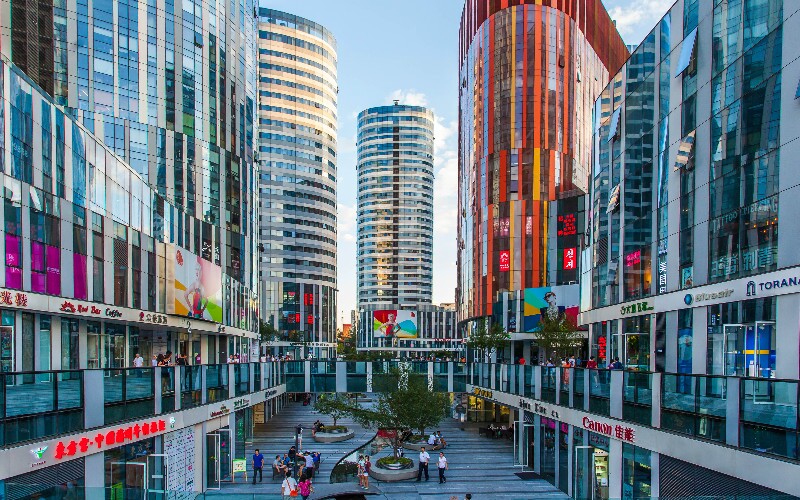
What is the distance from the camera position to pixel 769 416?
49.6 feet

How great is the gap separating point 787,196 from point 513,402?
21.5 metres

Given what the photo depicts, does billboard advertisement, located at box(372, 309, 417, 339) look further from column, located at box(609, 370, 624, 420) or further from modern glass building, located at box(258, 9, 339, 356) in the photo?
column, located at box(609, 370, 624, 420)

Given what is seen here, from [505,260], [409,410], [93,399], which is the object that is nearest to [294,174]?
[505,260]

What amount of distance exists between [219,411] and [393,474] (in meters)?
9.65

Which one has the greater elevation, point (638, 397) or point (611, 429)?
point (638, 397)

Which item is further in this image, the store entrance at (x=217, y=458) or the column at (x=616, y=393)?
the store entrance at (x=217, y=458)

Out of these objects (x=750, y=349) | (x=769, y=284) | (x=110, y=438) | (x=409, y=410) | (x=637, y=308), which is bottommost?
(x=409, y=410)

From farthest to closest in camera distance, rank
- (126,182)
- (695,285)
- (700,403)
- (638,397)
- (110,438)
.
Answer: (126,182) → (695,285) → (638,397) → (110,438) → (700,403)

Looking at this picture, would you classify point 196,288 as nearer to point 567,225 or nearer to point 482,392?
point 482,392

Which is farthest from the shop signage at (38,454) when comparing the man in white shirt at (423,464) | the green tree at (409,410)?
the green tree at (409,410)

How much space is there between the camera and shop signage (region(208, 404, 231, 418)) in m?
31.4

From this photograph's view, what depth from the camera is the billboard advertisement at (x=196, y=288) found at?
45219 millimetres

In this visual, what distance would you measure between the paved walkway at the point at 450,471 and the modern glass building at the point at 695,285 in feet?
6.80

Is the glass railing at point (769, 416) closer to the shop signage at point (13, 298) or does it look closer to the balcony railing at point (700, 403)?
the balcony railing at point (700, 403)
